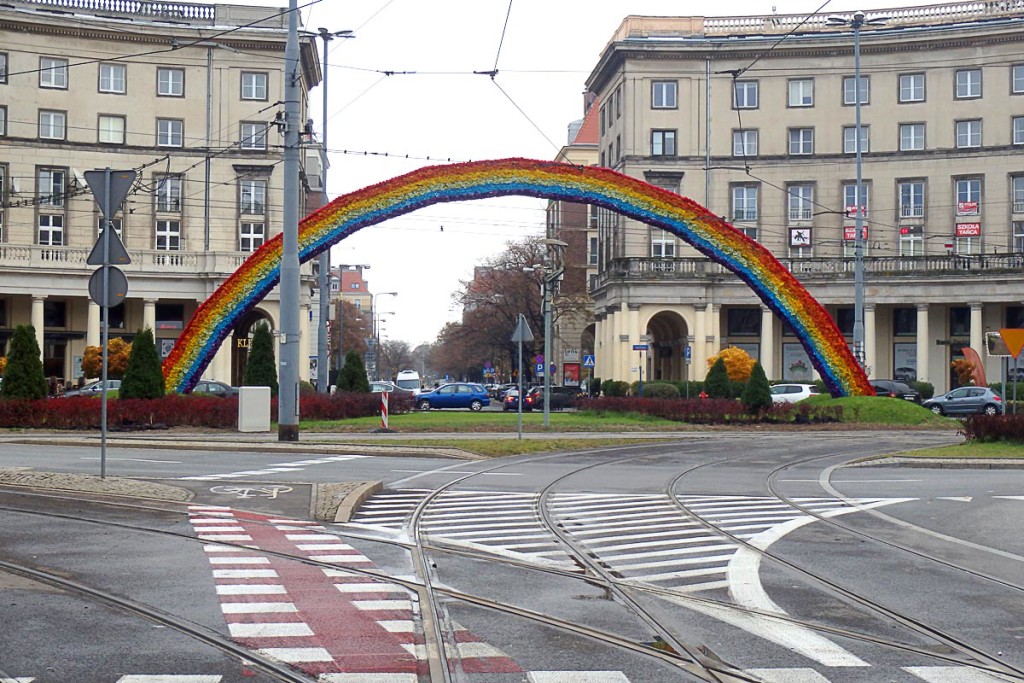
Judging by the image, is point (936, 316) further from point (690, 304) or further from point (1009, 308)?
point (690, 304)

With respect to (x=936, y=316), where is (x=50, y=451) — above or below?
below

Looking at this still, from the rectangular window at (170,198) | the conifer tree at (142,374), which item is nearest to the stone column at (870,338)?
the rectangular window at (170,198)

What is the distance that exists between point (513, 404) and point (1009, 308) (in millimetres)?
27553

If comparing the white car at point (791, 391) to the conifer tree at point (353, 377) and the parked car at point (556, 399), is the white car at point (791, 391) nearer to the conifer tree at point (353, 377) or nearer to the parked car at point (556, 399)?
the parked car at point (556, 399)

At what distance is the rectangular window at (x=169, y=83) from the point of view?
65.4m

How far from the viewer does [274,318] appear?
210ft

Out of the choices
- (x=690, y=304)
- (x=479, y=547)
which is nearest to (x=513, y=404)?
(x=690, y=304)

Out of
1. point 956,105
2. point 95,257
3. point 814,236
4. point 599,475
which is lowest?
point 599,475

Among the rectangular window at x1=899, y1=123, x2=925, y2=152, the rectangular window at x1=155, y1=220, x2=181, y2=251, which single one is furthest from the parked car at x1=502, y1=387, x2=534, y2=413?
the rectangular window at x1=899, y1=123, x2=925, y2=152

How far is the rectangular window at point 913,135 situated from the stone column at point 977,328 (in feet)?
31.9

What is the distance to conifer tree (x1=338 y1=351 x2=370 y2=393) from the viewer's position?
46.9 metres

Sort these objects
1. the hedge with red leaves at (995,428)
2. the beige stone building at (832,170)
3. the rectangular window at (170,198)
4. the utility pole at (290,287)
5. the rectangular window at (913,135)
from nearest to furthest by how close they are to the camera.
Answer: the hedge with red leaves at (995,428)
the utility pole at (290,287)
the rectangular window at (170,198)
the beige stone building at (832,170)
the rectangular window at (913,135)

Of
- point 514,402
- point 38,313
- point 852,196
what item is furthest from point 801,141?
point 38,313

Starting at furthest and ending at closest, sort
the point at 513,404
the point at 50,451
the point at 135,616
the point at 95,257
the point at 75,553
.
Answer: the point at 513,404, the point at 50,451, the point at 95,257, the point at 75,553, the point at 135,616
